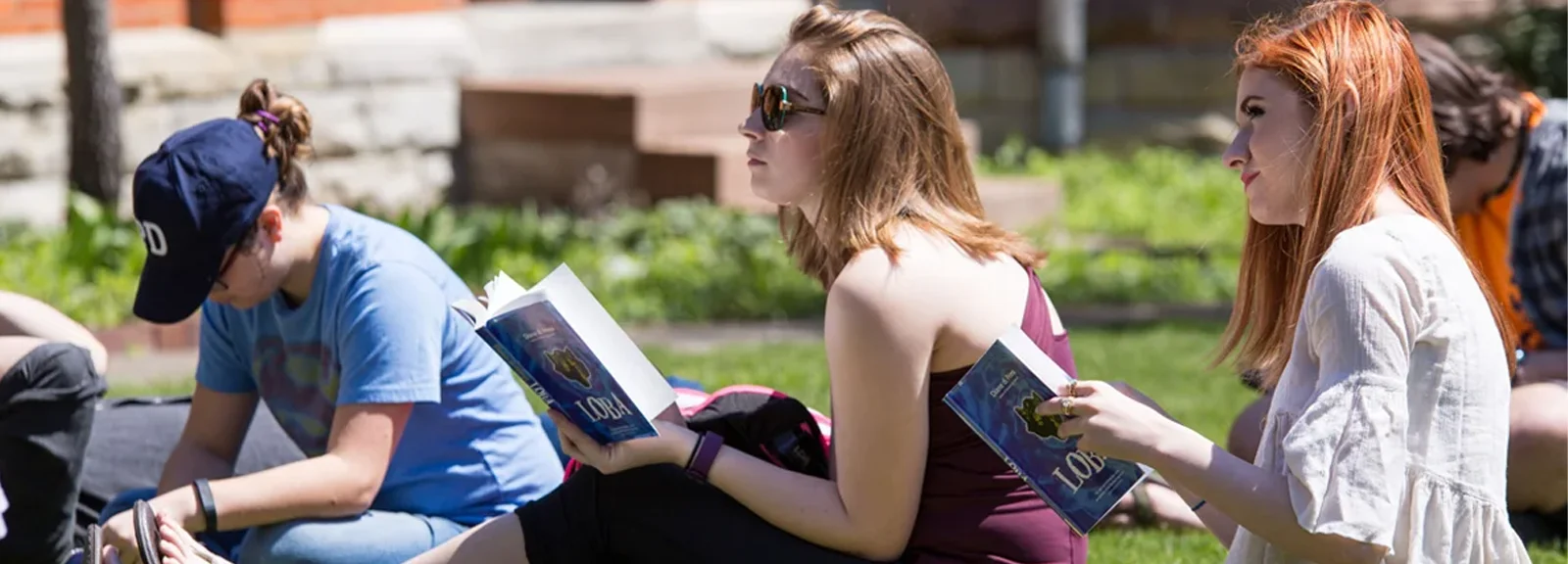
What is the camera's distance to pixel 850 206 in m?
3.04

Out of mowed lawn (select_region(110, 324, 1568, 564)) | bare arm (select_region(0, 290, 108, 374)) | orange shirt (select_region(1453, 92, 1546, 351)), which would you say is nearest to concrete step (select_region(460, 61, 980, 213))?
mowed lawn (select_region(110, 324, 1568, 564))

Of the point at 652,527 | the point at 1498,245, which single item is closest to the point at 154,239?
the point at 652,527

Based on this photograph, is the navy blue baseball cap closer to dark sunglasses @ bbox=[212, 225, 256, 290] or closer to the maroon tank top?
dark sunglasses @ bbox=[212, 225, 256, 290]

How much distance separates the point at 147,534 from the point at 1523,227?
3095 mm

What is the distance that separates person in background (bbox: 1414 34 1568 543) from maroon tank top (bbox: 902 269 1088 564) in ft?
5.40

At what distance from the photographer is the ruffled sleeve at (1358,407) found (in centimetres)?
Answer: 246

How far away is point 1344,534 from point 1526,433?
6.71 feet

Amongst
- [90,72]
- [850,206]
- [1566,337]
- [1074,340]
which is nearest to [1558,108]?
[1566,337]

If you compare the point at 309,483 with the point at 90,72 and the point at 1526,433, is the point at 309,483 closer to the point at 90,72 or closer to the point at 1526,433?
the point at 1526,433

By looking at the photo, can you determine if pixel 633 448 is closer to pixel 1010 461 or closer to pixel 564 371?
pixel 564 371

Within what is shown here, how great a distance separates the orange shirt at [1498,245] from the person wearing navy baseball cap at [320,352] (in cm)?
238

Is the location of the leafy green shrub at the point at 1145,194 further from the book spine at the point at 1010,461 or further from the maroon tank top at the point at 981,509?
the book spine at the point at 1010,461

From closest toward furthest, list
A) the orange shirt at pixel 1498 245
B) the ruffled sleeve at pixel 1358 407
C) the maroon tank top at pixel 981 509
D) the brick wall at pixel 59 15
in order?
the ruffled sleeve at pixel 1358 407 < the maroon tank top at pixel 981 509 < the orange shirt at pixel 1498 245 < the brick wall at pixel 59 15

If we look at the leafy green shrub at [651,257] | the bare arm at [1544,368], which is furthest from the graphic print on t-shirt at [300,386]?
the leafy green shrub at [651,257]
